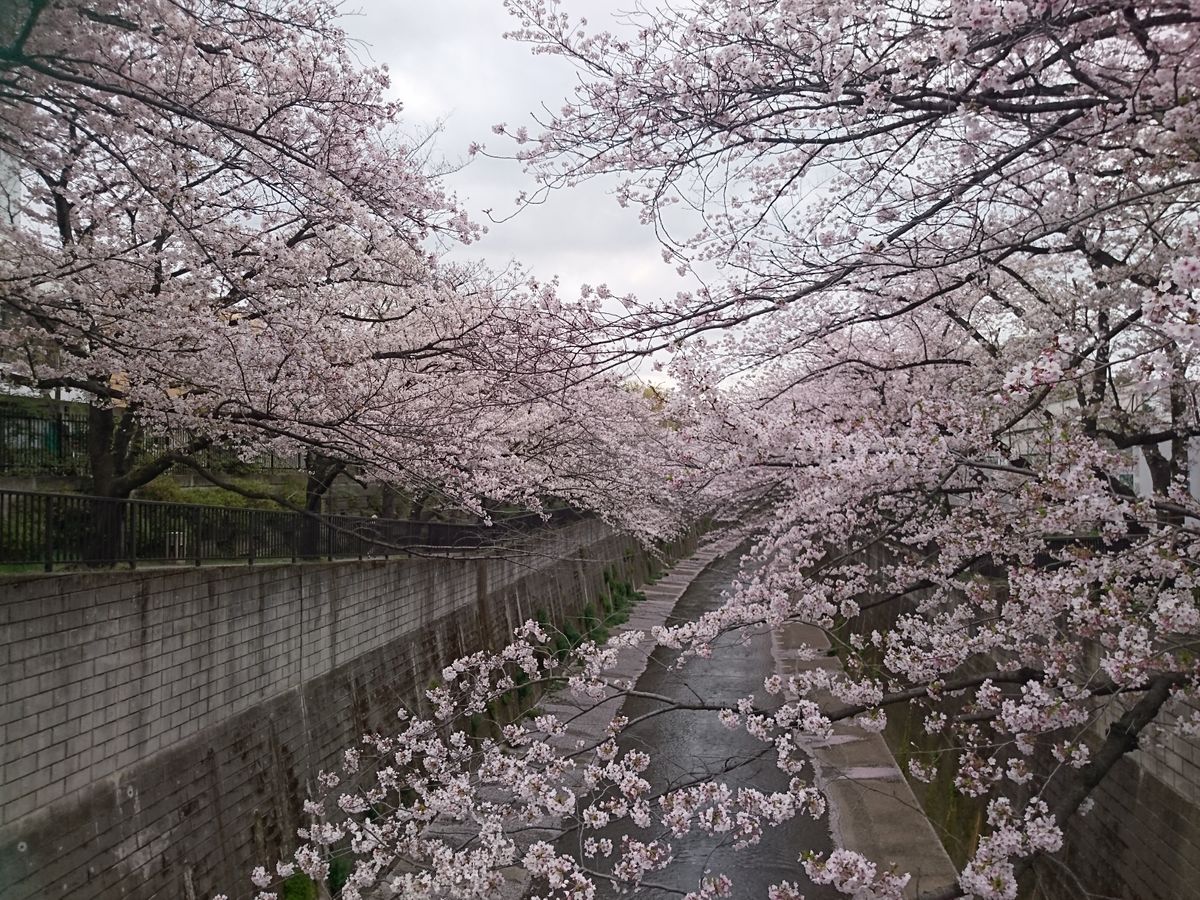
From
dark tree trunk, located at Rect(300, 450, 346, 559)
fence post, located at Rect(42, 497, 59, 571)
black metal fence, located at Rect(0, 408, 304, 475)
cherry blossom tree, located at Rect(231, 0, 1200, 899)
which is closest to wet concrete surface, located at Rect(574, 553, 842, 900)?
cherry blossom tree, located at Rect(231, 0, 1200, 899)

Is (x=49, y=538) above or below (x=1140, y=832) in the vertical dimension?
above

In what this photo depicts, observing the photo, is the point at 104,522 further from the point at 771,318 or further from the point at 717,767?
the point at 717,767

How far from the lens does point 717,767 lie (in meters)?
16.2

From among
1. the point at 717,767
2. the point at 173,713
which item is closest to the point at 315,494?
the point at 173,713

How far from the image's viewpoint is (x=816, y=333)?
6008mm

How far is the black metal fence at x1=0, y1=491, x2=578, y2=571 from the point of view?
7570 millimetres

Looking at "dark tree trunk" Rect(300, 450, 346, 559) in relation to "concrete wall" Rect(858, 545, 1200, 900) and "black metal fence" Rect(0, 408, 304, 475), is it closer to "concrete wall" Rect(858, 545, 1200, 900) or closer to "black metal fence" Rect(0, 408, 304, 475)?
"black metal fence" Rect(0, 408, 304, 475)

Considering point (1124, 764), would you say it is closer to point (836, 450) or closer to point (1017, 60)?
point (836, 450)

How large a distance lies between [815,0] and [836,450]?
3305 millimetres

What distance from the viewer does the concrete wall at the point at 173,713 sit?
7164mm

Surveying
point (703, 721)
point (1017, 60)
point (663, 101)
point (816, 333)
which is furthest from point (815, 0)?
point (703, 721)

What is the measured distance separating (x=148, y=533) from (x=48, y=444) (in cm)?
723

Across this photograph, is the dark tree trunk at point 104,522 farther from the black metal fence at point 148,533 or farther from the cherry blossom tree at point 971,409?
the cherry blossom tree at point 971,409

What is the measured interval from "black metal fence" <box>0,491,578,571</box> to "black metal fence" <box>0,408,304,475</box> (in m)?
2.45
